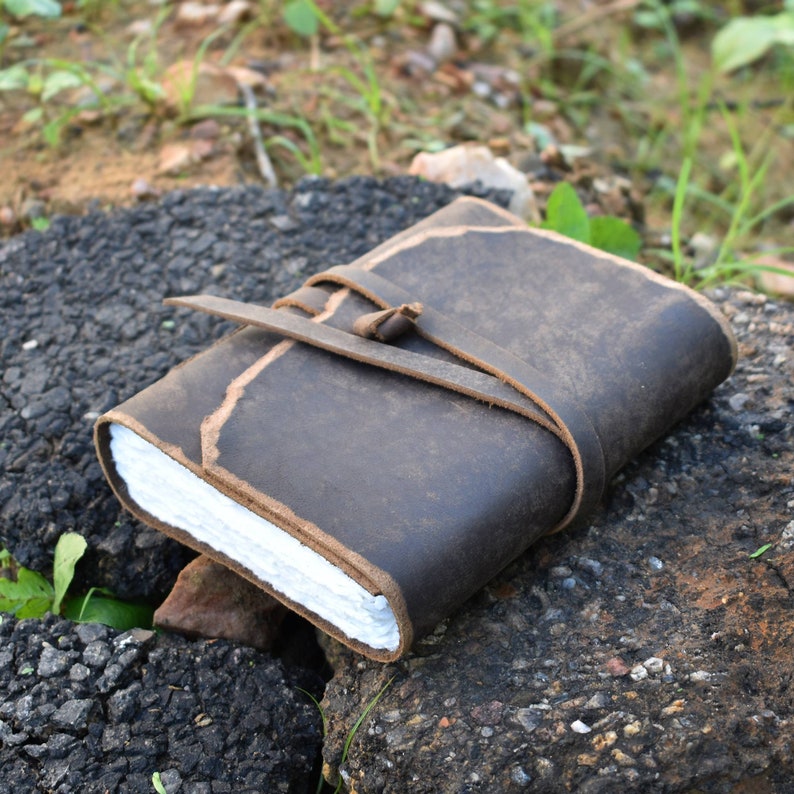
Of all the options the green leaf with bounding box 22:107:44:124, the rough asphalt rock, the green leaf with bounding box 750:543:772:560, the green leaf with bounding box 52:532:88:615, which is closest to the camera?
the rough asphalt rock

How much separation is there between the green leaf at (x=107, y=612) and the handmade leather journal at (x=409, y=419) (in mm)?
243

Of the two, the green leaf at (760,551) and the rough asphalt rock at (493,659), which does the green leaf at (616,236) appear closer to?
the rough asphalt rock at (493,659)

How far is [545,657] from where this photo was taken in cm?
178

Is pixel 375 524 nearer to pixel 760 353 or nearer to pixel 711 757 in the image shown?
pixel 711 757

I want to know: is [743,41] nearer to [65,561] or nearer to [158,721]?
[65,561]

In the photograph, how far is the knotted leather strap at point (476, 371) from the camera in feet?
5.90

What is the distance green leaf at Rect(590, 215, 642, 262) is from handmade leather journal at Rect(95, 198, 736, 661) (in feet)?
1.61

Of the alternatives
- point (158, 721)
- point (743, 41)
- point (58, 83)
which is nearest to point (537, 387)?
point (158, 721)

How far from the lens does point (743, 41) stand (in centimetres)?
342

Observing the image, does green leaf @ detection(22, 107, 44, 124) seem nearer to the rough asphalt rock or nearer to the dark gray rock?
the rough asphalt rock

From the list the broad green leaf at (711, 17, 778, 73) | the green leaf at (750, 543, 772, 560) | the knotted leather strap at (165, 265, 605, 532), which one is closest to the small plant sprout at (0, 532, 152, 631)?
the knotted leather strap at (165, 265, 605, 532)

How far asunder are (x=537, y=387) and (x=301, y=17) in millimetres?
2226

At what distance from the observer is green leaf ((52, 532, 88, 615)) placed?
2.04 m

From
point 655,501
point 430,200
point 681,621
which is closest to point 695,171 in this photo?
point 430,200
